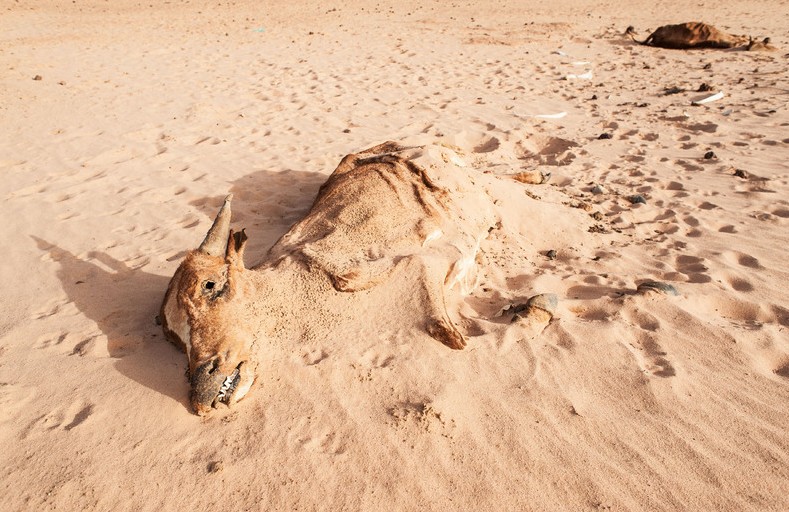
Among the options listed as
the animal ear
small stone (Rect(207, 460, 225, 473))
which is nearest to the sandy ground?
small stone (Rect(207, 460, 225, 473))

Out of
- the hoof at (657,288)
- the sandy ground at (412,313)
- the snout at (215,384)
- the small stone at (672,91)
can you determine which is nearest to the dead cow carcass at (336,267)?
the snout at (215,384)

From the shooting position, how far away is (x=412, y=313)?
9.39ft

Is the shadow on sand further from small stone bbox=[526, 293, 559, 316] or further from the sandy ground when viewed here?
small stone bbox=[526, 293, 559, 316]

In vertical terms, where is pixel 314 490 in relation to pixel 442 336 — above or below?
below

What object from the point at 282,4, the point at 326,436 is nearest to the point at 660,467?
the point at 326,436

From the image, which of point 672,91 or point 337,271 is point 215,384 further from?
point 672,91

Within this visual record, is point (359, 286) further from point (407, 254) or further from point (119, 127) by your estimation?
point (119, 127)

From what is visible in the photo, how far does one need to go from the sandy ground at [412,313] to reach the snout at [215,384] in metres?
0.11

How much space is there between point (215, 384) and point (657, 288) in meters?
2.84

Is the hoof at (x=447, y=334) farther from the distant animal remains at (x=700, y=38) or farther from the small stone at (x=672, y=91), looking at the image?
the distant animal remains at (x=700, y=38)

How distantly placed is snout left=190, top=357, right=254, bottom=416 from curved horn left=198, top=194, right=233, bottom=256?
752 mm

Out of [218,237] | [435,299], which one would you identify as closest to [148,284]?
[218,237]

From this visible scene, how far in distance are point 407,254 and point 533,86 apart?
690 centimetres

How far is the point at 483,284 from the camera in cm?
352
